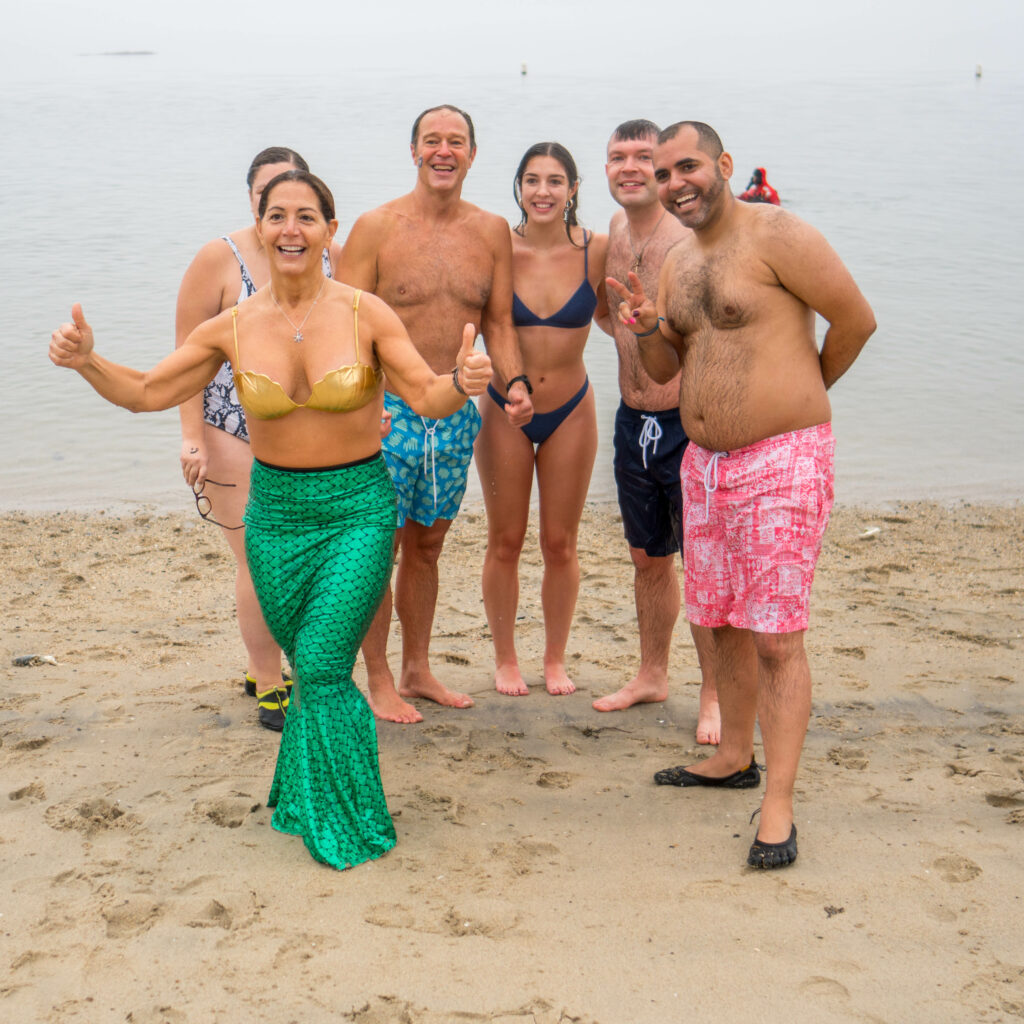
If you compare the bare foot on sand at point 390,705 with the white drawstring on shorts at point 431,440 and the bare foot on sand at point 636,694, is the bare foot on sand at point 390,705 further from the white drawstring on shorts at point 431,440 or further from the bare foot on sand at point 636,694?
the white drawstring on shorts at point 431,440

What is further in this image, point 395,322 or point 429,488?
point 429,488

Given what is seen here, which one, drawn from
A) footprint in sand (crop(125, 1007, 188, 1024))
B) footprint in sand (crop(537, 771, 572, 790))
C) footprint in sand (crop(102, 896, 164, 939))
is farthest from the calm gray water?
footprint in sand (crop(125, 1007, 188, 1024))

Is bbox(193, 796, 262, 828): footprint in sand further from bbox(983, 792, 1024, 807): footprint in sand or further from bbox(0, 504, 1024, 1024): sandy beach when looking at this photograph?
bbox(983, 792, 1024, 807): footprint in sand

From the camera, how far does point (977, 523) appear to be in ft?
26.6

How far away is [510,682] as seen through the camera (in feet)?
17.5

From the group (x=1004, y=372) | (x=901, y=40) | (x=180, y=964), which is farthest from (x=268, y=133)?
(x=901, y=40)

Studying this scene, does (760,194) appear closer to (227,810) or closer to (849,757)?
(849,757)

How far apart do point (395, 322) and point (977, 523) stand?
5.70 metres

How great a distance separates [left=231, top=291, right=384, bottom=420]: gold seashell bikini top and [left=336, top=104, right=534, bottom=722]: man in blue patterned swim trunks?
3.34ft

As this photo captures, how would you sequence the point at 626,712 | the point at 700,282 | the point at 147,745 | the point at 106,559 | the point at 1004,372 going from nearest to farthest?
the point at 700,282, the point at 147,745, the point at 626,712, the point at 106,559, the point at 1004,372

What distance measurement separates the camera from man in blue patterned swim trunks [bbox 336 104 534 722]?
187 inches

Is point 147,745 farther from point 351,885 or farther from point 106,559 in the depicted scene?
point 106,559

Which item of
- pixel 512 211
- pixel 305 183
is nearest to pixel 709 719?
pixel 305 183

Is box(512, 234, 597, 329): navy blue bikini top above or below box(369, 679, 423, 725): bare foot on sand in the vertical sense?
above
